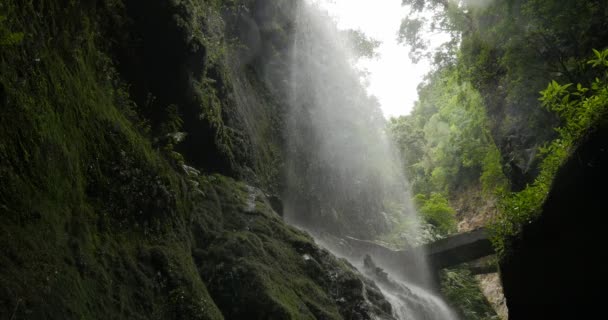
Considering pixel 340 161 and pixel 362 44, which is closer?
pixel 340 161

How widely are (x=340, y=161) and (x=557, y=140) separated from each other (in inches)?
440

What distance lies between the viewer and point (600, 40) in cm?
917

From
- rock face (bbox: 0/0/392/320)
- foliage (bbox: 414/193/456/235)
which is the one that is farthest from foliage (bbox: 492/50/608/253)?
foliage (bbox: 414/193/456/235)

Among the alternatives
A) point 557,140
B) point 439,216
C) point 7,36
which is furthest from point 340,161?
point 7,36

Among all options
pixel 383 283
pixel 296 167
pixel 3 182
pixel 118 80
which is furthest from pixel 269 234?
pixel 296 167

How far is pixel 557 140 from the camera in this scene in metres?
6.03

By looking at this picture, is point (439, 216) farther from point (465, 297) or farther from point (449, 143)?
point (465, 297)

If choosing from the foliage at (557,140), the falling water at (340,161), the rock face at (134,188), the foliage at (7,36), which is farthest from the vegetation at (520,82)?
the foliage at (7,36)

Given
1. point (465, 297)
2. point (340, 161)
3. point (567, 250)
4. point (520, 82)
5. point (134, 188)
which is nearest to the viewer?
point (134, 188)

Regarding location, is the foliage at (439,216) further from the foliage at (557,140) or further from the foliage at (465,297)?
the foliage at (557,140)

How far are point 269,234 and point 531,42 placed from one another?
24.8 ft

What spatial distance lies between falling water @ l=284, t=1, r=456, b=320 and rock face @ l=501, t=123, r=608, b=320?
11.8 ft

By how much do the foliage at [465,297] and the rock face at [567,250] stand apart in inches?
330

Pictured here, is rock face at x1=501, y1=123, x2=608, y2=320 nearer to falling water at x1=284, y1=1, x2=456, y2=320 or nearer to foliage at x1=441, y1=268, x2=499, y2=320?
falling water at x1=284, y1=1, x2=456, y2=320
